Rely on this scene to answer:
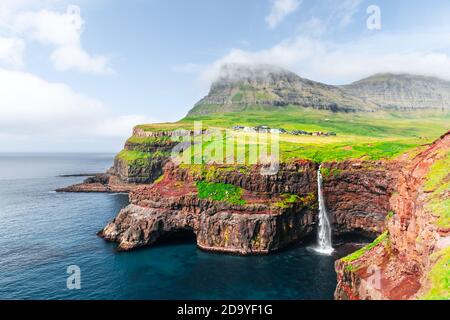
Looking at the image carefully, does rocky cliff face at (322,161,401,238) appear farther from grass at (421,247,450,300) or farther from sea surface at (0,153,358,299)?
grass at (421,247,450,300)

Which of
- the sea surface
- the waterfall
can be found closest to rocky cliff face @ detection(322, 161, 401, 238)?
the waterfall

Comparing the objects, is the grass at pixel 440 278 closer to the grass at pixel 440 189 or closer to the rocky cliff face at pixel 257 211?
the grass at pixel 440 189

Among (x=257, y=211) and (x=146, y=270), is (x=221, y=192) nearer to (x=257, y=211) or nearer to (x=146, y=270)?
(x=257, y=211)

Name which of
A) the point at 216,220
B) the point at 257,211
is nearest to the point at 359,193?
the point at 257,211

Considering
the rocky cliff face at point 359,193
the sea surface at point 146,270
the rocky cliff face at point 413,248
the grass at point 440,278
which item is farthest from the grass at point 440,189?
the rocky cliff face at point 359,193

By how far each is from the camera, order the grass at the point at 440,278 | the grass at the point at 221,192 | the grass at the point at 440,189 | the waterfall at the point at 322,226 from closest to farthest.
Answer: the grass at the point at 440,278
the grass at the point at 440,189
the waterfall at the point at 322,226
the grass at the point at 221,192

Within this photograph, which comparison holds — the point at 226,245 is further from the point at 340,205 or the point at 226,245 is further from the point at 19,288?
the point at 19,288

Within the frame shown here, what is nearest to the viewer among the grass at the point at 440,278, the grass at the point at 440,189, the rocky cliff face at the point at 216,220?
the grass at the point at 440,278
